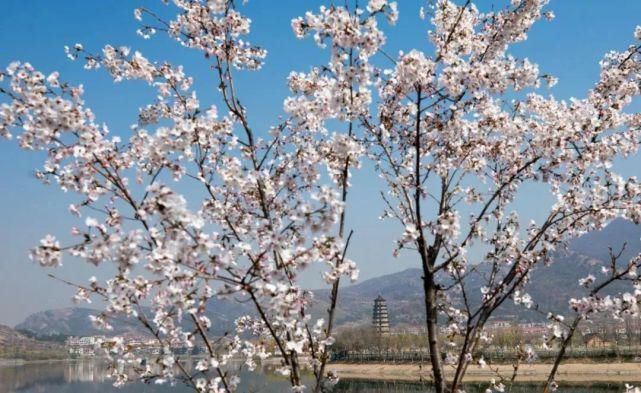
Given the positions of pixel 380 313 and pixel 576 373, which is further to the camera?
pixel 380 313

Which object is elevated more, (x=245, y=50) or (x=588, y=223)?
(x=245, y=50)

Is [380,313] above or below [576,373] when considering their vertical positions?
above

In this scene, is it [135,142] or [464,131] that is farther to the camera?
[464,131]

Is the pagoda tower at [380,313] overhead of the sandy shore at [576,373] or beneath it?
overhead

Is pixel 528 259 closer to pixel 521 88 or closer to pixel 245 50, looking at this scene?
pixel 521 88

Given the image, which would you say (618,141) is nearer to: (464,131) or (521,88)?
(521,88)

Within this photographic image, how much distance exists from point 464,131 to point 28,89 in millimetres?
3755

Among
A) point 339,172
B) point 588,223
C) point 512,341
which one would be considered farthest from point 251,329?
point 512,341

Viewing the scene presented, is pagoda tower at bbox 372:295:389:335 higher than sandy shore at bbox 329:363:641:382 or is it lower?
higher

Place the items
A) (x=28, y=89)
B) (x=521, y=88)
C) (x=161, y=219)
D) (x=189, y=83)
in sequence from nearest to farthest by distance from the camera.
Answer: (x=161, y=219)
(x=28, y=89)
(x=521, y=88)
(x=189, y=83)

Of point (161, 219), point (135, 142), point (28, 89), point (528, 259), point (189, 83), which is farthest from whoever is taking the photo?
point (189, 83)

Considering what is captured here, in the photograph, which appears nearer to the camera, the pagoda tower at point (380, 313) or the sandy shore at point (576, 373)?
the sandy shore at point (576, 373)

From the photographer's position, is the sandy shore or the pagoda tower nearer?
the sandy shore

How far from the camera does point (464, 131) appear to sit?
576 cm
